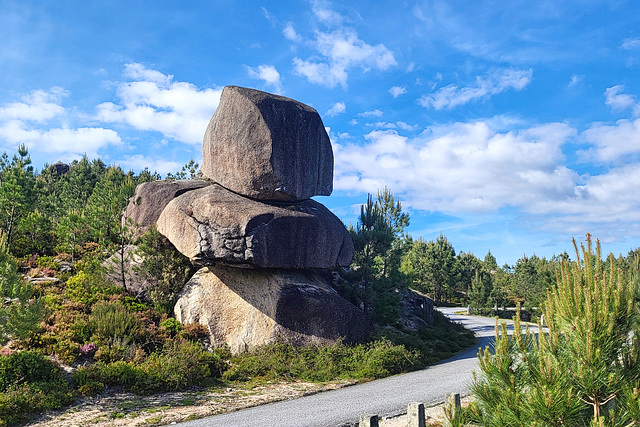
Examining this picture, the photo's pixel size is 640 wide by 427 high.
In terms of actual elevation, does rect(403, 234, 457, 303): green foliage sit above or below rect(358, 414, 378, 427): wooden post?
above

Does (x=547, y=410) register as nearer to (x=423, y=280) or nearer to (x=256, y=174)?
(x=256, y=174)

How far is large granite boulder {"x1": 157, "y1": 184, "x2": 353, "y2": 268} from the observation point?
18.2 meters

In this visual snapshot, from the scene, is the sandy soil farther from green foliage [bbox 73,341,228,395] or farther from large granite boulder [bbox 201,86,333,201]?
large granite boulder [bbox 201,86,333,201]

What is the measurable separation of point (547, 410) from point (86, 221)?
27.6 m

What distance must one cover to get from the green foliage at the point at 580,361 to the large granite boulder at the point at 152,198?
71.2 feet

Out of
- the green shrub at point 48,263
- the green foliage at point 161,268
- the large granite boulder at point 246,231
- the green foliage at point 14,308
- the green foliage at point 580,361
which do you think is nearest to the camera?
the green foliage at point 580,361

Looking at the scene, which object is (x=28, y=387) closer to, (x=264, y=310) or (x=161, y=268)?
(x=264, y=310)

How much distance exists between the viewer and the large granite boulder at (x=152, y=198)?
24234 mm

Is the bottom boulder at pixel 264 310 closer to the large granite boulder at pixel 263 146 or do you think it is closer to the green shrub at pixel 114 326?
the green shrub at pixel 114 326

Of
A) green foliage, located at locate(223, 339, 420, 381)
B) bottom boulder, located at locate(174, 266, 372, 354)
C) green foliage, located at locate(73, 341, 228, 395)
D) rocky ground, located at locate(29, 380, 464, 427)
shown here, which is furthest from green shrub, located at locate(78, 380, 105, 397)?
bottom boulder, located at locate(174, 266, 372, 354)

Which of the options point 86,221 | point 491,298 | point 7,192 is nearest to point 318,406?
point 86,221

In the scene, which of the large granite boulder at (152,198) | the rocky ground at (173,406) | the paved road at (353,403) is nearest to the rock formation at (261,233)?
the large granite boulder at (152,198)

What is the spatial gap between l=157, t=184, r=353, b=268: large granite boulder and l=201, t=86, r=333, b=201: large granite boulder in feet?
2.79

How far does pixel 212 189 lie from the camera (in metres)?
20.9
